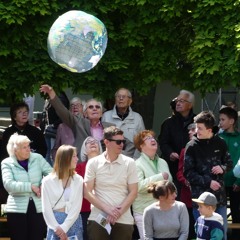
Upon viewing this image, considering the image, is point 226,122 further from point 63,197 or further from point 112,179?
point 63,197

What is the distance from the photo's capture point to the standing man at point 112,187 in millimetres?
9656

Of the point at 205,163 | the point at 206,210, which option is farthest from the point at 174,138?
the point at 206,210

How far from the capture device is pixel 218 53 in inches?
434

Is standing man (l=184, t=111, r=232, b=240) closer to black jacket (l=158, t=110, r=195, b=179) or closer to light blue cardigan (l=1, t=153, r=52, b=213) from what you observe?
black jacket (l=158, t=110, r=195, b=179)

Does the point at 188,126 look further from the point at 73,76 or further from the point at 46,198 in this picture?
the point at 46,198

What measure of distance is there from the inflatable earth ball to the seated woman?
6.53 feet

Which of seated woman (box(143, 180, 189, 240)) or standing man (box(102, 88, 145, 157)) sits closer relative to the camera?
seated woman (box(143, 180, 189, 240))

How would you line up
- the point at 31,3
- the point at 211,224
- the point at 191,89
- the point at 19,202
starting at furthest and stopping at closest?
1. the point at 191,89
2. the point at 31,3
3. the point at 19,202
4. the point at 211,224

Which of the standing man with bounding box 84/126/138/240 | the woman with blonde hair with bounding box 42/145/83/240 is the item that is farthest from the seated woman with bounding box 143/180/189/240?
the woman with blonde hair with bounding box 42/145/83/240

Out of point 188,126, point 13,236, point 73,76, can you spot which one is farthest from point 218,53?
point 13,236

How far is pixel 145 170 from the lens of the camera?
Answer: 10609 millimetres

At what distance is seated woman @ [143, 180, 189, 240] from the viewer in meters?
9.39

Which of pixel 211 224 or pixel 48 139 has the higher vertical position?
pixel 48 139

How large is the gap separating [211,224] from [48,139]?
12.1ft
